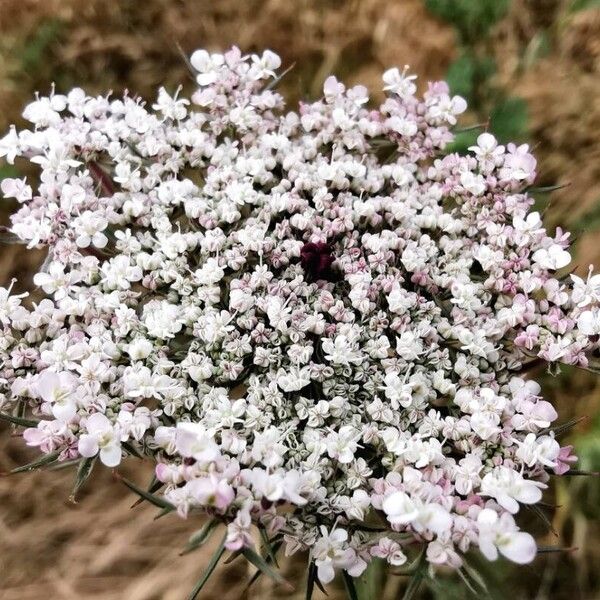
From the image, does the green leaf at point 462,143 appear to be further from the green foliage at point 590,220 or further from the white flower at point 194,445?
the white flower at point 194,445

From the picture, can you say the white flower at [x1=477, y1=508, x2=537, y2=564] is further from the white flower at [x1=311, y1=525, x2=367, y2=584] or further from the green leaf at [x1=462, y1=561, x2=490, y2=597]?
the white flower at [x1=311, y1=525, x2=367, y2=584]

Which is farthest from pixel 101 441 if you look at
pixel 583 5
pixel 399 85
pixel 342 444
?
pixel 583 5

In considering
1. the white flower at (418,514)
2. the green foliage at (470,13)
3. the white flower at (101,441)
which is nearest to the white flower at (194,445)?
the white flower at (101,441)

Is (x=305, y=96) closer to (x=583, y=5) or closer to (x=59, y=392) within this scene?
(x=59, y=392)

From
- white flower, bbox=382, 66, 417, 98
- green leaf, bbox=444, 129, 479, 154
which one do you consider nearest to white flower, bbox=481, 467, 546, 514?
white flower, bbox=382, 66, 417, 98

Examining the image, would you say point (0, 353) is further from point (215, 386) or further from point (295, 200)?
point (295, 200)

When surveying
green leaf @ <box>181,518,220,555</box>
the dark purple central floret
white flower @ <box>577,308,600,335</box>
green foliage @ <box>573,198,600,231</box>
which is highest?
green foliage @ <box>573,198,600,231</box>
